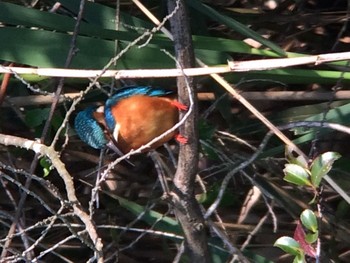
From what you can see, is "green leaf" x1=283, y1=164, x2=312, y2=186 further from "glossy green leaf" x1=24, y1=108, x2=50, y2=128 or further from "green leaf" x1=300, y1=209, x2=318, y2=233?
"glossy green leaf" x1=24, y1=108, x2=50, y2=128

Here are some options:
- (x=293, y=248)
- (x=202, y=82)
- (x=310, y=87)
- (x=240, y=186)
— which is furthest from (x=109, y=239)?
(x=293, y=248)

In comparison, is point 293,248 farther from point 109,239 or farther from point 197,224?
point 109,239

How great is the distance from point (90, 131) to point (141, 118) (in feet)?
0.43

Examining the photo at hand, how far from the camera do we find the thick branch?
1043 mm

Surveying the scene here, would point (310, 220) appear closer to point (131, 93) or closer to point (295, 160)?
point (295, 160)

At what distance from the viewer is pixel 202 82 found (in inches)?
62.1

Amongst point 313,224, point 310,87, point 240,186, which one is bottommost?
point 240,186

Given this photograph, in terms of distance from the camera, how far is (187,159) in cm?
119

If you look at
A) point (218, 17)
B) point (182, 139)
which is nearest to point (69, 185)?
point (182, 139)

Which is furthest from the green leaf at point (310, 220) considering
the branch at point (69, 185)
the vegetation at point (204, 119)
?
the branch at point (69, 185)

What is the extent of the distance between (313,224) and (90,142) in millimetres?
622

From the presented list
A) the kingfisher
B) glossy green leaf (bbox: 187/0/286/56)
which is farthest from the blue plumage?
glossy green leaf (bbox: 187/0/286/56)

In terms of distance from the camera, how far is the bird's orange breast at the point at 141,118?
4.63 ft

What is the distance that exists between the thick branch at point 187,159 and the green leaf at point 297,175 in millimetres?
172
